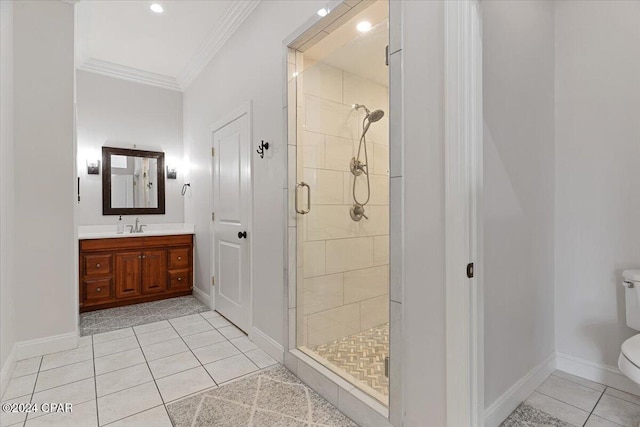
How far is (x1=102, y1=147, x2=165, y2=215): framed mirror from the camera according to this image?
4004 millimetres

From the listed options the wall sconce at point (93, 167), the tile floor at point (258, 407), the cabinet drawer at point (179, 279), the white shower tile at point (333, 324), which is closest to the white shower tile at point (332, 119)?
the white shower tile at point (333, 324)

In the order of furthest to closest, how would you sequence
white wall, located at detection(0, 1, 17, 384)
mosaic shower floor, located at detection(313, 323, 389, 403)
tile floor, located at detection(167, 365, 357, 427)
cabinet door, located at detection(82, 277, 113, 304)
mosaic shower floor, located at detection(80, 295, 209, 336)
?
cabinet door, located at detection(82, 277, 113, 304), mosaic shower floor, located at detection(80, 295, 209, 336), white wall, located at detection(0, 1, 17, 384), mosaic shower floor, located at detection(313, 323, 389, 403), tile floor, located at detection(167, 365, 357, 427)

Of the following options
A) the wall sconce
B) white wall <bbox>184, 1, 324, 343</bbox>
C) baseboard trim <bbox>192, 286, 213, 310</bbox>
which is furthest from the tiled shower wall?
the wall sconce

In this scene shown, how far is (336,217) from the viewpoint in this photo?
2.49 metres

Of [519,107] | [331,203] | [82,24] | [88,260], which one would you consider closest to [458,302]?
[519,107]

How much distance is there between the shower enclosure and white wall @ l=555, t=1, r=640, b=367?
117 cm

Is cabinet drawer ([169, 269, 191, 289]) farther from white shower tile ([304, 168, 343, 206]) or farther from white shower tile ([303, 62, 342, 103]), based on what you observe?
white shower tile ([303, 62, 342, 103])

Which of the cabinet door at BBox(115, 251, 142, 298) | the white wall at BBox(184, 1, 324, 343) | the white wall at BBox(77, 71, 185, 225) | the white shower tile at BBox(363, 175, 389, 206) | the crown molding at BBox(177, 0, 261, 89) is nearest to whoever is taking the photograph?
the white shower tile at BBox(363, 175, 389, 206)

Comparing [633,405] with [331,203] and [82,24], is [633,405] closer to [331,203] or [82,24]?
[331,203]

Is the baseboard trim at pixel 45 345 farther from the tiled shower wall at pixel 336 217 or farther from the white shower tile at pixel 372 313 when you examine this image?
the white shower tile at pixel 372 313

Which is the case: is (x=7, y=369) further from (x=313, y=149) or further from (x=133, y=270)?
(x=313, y=149)

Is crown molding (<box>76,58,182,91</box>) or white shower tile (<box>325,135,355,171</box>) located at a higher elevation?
crown molding (<box>76,58,182,91</box>)

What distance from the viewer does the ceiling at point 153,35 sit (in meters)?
2.79

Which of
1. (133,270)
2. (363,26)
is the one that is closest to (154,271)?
(133,270)
